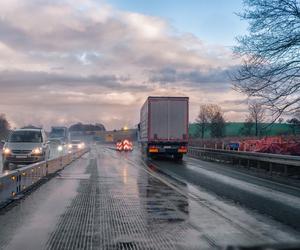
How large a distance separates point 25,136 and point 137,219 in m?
19.1

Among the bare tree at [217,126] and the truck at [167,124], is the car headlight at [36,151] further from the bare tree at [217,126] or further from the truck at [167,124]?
the bare tree at [217,126]

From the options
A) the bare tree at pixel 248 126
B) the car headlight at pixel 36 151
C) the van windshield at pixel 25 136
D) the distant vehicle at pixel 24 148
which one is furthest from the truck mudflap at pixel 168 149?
the bare tree at pixel 248 126

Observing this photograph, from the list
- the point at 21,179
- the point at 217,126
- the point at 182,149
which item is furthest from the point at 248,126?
the point at 21,179

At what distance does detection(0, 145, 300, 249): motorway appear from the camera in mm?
8156

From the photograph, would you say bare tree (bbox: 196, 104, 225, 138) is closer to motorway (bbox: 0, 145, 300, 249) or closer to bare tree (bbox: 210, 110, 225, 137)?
bare tree (bbox: 210, 110, 225, 137)

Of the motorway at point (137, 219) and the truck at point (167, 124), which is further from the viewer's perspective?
the truck at point (167, 124)

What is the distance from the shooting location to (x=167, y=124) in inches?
1383

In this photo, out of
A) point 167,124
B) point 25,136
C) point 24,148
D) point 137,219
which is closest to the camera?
point 137,219

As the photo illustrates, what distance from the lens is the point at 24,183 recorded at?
15.0 m

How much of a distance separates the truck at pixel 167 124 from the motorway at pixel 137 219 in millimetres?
18255

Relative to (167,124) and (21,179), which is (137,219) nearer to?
(21,179)

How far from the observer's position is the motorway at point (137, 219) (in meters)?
8.16

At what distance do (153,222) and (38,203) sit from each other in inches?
149

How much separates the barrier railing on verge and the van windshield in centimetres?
1097
